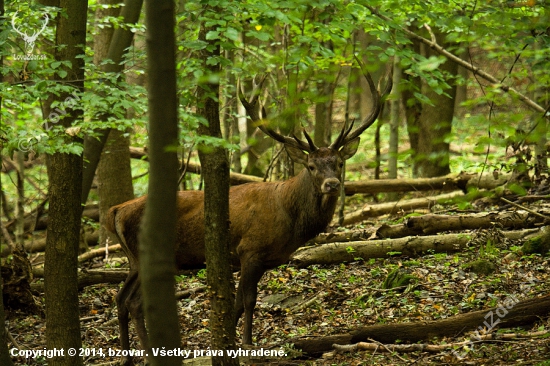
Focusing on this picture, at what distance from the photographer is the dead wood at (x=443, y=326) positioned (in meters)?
5.85

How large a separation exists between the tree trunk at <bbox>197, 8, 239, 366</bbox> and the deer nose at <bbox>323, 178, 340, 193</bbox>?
186 cm

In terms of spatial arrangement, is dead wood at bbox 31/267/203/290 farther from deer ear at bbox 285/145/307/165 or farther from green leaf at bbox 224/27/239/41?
green leaf at bbox 224/27/239/41

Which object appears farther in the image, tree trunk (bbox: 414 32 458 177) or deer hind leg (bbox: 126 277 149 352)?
tree trunk (bbox: 414 32 458 177)

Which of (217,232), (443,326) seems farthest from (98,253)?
(443,326)

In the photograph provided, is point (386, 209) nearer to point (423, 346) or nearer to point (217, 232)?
point (423, 346)

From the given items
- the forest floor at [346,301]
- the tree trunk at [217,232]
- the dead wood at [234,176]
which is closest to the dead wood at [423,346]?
the forest floor at [346,301]

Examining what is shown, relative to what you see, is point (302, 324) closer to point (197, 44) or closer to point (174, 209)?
point (197, 44)

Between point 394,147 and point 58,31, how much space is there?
7.95m

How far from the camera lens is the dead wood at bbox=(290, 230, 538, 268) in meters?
8.64

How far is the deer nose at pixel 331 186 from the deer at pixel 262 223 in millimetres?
42

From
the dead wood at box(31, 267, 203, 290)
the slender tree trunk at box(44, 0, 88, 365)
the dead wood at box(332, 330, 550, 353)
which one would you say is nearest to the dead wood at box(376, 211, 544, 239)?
the dead wood at box(31, 267, 203, 290)

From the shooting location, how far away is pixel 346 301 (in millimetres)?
7828

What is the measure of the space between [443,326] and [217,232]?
237 cm

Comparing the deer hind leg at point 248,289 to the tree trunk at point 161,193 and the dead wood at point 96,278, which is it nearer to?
the dead wood at point 96,278
